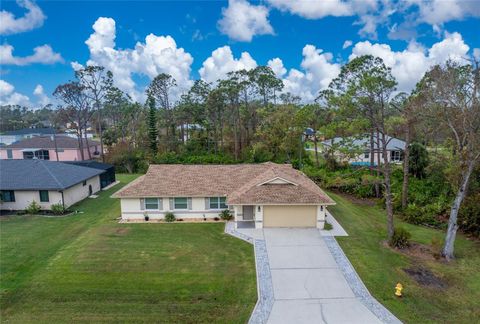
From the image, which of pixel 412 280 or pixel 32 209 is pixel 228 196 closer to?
pixel 412 280

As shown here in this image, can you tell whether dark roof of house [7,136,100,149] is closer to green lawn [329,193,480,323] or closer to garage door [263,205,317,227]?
garage door [263,205,317,227]

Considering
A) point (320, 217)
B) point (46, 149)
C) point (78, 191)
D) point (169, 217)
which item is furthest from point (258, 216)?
point (46, 149)

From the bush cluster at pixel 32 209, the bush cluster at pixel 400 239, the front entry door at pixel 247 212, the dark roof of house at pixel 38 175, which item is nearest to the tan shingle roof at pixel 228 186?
the front entry door at pixel 247 212

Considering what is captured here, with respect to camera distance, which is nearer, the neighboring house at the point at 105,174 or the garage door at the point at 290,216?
the garage door at the point at 290,216

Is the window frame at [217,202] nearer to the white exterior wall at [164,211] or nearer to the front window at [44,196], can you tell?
the white exterior wall at [164,211]

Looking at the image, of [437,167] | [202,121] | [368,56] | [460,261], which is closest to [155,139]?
[202,121]

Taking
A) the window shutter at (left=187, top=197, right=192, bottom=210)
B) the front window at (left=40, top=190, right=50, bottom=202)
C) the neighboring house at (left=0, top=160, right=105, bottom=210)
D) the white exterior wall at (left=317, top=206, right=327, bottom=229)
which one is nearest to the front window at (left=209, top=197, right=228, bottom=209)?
the window shutter at (left=187, top=197, right=192, bottom=210)
